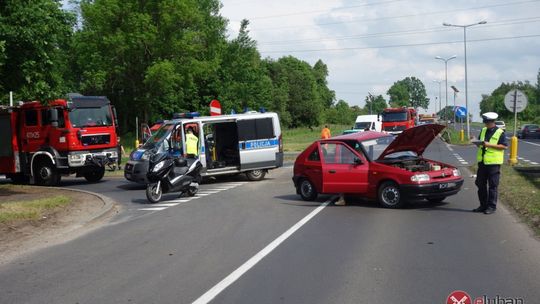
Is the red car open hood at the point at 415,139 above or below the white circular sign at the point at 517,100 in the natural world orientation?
below

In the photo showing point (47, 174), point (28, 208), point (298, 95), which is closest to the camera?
point (28, 208)

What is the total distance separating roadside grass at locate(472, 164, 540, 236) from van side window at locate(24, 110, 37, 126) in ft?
48.5

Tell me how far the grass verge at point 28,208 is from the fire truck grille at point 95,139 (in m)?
5.01

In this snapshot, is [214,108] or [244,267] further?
[214,108]

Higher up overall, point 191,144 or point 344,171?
point 191,144

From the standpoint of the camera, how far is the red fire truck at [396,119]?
43125 millimetres

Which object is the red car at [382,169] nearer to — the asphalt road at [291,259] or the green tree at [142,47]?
the asphalt road at [291,259]

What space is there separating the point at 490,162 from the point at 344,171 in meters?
3.05

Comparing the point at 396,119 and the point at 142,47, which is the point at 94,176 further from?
the point at 396,119

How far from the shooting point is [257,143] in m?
18.9

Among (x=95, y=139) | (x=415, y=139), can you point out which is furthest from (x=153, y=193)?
(x=415, y=139)

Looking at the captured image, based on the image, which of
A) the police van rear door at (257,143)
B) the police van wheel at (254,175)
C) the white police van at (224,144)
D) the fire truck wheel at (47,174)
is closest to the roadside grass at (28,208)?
the white police van at (224,144)

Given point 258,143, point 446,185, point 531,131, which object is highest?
point 258,143

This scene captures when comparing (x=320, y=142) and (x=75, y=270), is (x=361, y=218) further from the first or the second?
(x=75, y=270)
